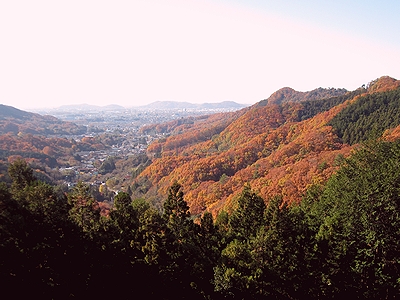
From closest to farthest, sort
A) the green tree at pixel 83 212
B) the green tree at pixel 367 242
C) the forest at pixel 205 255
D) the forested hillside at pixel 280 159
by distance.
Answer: the forest at pixel 205 255 → the green tree at pixel 367 242 → the green tree at pixel 83 212 → the forested hillside at pixel 280 159

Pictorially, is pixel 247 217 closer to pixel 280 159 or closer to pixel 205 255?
pixel 205 255

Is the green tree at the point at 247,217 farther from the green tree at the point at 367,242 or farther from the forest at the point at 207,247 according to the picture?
the green tree at the point at 367,242

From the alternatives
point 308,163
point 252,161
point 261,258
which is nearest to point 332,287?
point 261,258

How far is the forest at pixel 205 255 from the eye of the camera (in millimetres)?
17266

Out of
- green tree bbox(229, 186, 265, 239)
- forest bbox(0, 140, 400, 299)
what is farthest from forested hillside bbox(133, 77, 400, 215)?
forest bbox(0, 140, 400, 299)

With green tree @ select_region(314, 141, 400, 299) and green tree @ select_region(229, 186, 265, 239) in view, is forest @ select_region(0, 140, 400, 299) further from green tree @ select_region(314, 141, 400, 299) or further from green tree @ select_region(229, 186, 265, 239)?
green tree @ select_region(229, 186, 265, 239)

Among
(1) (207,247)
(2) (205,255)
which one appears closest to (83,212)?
(2) (205,255)

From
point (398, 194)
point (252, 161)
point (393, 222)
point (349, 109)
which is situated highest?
point (349, 109)

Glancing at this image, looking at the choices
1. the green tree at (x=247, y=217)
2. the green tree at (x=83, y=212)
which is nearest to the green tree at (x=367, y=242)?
the green tree at (x=247, y=217)

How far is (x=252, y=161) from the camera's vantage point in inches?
4028

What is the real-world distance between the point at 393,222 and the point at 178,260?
15049 mm

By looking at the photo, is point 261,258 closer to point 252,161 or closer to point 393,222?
point 393,222

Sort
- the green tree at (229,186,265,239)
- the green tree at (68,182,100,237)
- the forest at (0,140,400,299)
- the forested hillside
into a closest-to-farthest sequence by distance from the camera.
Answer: the forest at (0,140,400,299)
the green tree at (68,182,100,237)
the green tree at (229,186,265,239)
the forested hillside

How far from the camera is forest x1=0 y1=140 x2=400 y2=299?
1727 centimetres
